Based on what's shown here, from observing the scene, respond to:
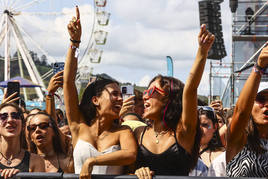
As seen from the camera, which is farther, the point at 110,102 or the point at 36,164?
the point at 36,164

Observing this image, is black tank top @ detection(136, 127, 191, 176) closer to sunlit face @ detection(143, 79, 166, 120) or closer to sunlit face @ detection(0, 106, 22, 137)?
sunlit face @ detection(143, 79, 166, 120)

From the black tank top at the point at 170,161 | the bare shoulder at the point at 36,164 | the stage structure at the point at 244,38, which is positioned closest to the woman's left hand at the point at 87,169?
the black tank top at the point at 170,161

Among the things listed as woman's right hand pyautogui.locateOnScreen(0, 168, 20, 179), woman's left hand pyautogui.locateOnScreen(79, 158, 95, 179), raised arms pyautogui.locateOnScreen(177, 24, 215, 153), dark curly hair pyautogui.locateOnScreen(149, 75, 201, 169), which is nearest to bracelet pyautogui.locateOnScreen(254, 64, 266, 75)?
raised arms pyautogui.locateOnScreen(177, 24, 215, 153)

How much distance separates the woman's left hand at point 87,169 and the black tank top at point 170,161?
1.24 ft

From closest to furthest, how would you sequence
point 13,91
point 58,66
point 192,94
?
point 192,94 → point 58,66 → point 13,91

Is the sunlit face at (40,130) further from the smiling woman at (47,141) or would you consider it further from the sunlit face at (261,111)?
the sunlit face at (261,111)

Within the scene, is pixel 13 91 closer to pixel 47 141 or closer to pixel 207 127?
pixel 47 141

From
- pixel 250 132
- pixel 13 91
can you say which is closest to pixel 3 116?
pixel 13 91

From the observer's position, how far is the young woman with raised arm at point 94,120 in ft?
9.71

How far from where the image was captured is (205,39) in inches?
106

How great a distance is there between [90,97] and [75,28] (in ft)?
1.70

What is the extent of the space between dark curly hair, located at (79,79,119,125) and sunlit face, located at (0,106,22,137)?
617 mm

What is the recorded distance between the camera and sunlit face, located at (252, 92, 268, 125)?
2.99 metres

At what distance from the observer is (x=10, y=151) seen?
11.3ft
